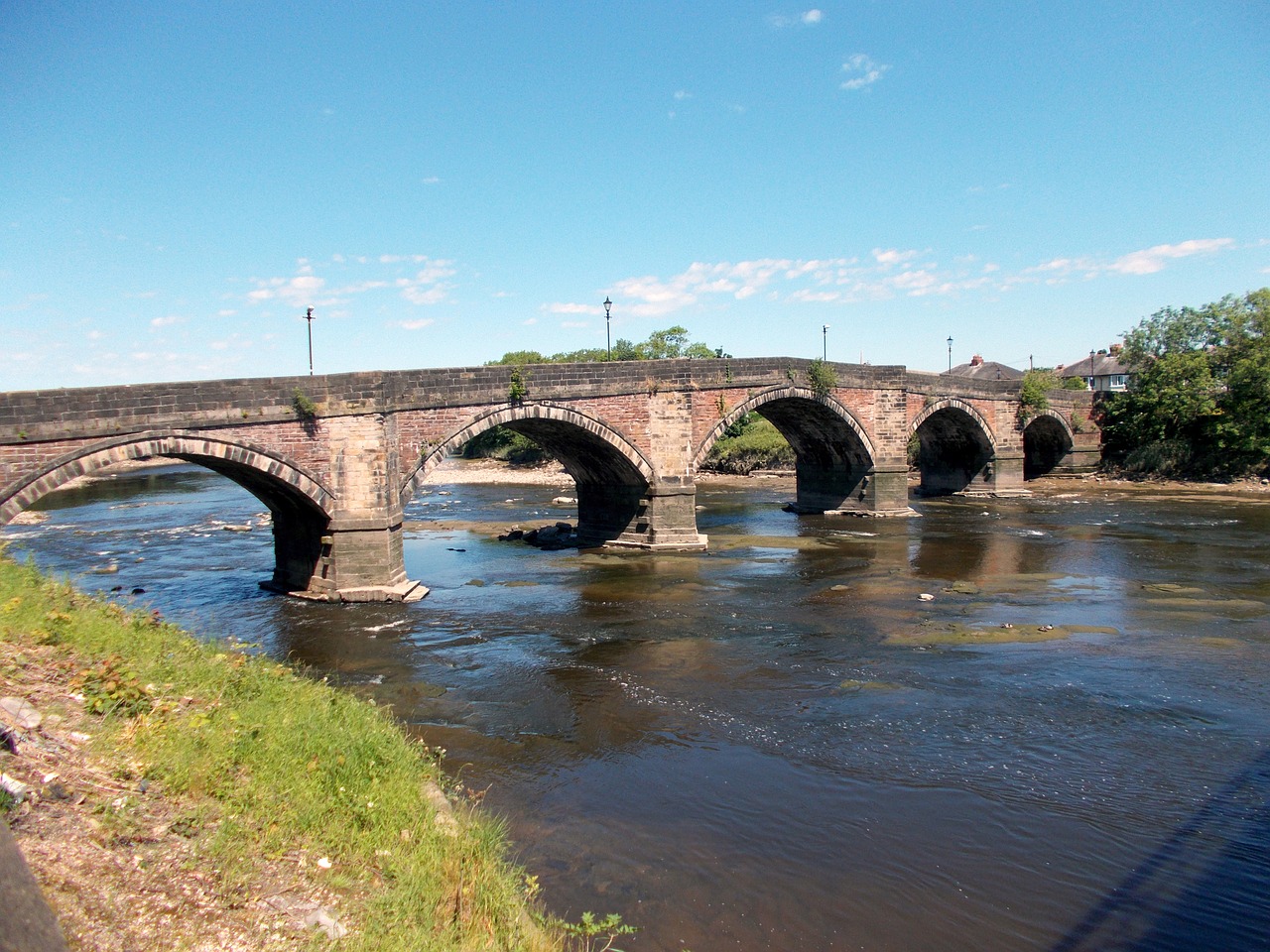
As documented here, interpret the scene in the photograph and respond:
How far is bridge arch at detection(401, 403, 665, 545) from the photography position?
66.9 ft

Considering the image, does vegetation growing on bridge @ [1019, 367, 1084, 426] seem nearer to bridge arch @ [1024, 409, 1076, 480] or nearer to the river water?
bridge arch @ [1024, 409, 1076, 480]

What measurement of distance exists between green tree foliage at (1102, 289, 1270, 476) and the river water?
64.1ft

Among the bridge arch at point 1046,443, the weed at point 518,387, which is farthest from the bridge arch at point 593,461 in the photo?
the bridge arch at point 1046,443

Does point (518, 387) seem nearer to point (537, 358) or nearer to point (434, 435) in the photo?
point (434, 435)

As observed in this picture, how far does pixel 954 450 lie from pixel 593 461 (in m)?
22.4

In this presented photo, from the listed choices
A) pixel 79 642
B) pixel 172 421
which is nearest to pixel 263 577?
pixel 172 421

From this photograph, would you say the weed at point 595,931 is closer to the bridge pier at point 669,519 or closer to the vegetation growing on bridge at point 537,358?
the bridge pier at point 669,519

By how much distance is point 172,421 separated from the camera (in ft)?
49.0

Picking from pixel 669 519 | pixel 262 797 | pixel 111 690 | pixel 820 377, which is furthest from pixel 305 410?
pixel 820 377

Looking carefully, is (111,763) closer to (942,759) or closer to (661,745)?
(661,745)

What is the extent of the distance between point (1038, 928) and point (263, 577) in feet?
63.3

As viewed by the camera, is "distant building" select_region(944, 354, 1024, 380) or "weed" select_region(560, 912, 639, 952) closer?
"weed" select_region(560, 912, 639, 952)

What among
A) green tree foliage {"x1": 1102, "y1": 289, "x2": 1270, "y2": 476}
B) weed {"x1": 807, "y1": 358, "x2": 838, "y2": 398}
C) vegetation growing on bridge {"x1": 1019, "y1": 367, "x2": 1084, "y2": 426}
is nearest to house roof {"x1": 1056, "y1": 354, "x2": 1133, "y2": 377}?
green tree foliage {"x1": 1102, "y1": 289, "x2": 1270, "y2": 476}

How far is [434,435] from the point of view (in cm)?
1912
